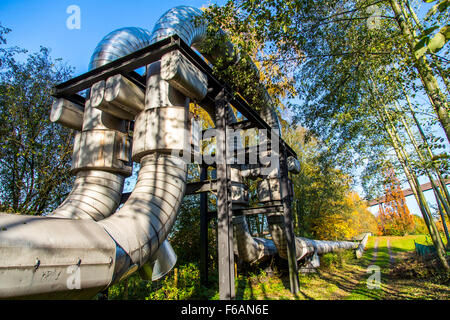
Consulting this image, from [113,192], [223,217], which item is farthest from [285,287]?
[113,192]

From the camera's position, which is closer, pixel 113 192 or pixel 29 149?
pixel 113 192

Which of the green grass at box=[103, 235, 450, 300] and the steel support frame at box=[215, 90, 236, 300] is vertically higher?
the steel support frame at box=[215, 90, 236, 300]

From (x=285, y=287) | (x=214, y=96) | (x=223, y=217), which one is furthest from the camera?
(x=285, y=287)

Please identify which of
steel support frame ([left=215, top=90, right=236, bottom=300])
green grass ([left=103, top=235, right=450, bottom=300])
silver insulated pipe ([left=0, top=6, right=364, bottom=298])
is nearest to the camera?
silver insulated pipe ([left=0, top=6, right=364, bottom=298])

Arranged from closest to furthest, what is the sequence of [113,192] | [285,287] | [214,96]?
1. [113,192]
2. [214,96]
3. [285,287]

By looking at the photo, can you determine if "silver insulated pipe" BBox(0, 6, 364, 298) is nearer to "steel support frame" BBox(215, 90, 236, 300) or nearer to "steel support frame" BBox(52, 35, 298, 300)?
"steel support frame" BBox(52, 35, 298, 300)

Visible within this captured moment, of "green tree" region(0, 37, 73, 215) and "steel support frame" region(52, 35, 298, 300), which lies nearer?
"steel support frame" region(52, 35, 298, 300)

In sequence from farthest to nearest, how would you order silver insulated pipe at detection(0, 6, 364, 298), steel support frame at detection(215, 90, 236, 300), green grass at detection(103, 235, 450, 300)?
green grass at detection(103, 235, 450, 300)
steel support frame at detection(215, 90, 236, 300)
silver insulated pipe at detection(0, 6, 364, 298)

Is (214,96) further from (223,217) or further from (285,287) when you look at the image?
(285,287)

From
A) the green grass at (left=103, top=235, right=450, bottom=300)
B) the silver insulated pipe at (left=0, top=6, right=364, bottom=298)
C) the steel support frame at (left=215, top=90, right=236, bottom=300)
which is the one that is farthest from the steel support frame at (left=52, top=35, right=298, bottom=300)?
the green grass at (left=103, top=235, right=450, bottom=300)

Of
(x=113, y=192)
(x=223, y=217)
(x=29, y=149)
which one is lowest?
(x=223, y=217)

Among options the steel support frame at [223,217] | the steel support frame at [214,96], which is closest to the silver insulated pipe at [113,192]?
the steel support frame at [214,96]

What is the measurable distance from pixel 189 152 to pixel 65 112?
3.18 m

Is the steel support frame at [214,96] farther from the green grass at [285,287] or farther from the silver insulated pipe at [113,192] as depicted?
the green grass at [285,287]
